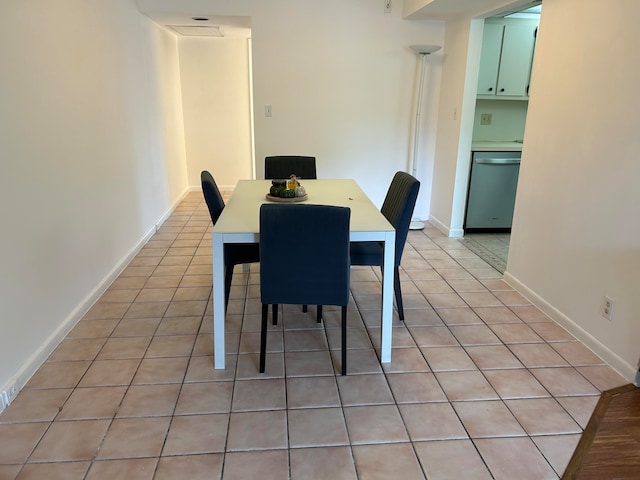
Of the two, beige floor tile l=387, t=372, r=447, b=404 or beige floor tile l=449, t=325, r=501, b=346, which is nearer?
beige floor tile l=387, t=372, r=447, b=404

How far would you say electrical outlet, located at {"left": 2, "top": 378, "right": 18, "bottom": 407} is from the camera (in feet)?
6.54

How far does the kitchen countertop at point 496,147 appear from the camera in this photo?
442 cm

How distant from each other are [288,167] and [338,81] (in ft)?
4.59

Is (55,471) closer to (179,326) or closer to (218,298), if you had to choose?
(218,298)

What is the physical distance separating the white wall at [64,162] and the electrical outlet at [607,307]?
2.85m

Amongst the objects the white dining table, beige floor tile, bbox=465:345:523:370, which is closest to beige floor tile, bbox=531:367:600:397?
beige floor tile, bbox=465:345:523:370

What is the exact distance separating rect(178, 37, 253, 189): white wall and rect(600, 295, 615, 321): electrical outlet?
4.88 m

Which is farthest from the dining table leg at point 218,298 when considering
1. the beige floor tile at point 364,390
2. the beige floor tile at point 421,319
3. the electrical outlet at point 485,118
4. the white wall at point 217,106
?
the white wall at point 217,106

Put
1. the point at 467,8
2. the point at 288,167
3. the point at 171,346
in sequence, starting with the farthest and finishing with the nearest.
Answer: the point at 467,8 < the point at 288,167 < the point at 171,346

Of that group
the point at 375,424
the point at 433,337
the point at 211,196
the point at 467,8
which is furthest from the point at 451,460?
the point at 467,8

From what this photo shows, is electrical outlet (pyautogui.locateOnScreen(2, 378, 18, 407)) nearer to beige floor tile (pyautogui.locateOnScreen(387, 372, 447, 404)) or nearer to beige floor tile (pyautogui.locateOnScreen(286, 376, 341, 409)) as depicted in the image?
beige floor tile (pyautogui.locateOnScreen(286, 376, 341, 409))

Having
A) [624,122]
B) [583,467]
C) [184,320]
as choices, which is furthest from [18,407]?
[624,122]

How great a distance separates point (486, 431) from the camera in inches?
75.1

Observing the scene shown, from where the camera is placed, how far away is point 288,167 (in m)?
3.71
